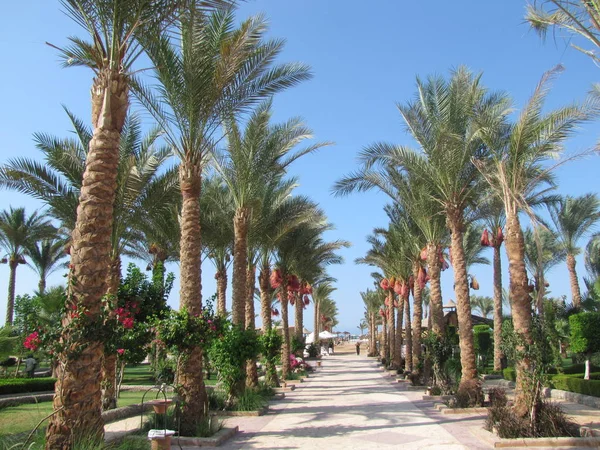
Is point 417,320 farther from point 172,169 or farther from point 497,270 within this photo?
point 172,169

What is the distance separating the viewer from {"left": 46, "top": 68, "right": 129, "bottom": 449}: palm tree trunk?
650cm

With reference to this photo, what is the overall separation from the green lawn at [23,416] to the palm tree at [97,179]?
11.2 ft

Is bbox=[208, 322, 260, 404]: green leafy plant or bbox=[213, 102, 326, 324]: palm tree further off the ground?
bbox=[213, 102, 326, 324]: palm tree

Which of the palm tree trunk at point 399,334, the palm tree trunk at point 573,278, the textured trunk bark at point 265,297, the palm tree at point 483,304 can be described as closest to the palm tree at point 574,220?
the palm tree trunk at point 573,278

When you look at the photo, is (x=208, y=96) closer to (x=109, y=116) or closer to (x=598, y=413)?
(x=109, y=116)

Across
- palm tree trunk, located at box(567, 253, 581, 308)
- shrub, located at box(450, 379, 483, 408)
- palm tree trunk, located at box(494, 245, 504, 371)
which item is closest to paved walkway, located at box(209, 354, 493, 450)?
shrub, located at box(450, 379, 483, 408)

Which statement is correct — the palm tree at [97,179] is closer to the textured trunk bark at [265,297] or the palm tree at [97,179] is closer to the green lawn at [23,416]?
the green lawn at [23,416]

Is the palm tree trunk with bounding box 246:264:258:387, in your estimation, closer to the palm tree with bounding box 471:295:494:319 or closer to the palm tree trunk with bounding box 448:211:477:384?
the palm tree trunk with bounding box 448:211:477:384

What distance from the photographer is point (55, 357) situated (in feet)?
22.5

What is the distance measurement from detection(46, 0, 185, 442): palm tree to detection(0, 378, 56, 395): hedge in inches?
474

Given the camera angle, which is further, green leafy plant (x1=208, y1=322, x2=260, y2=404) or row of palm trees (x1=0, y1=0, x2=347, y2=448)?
green leafy plant (x1=208, y1=322, x2=260, y2=404)

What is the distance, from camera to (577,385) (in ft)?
49.3

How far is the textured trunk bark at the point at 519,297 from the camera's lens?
9.93 meters

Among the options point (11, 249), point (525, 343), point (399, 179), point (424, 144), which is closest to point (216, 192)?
point (399, 179)
